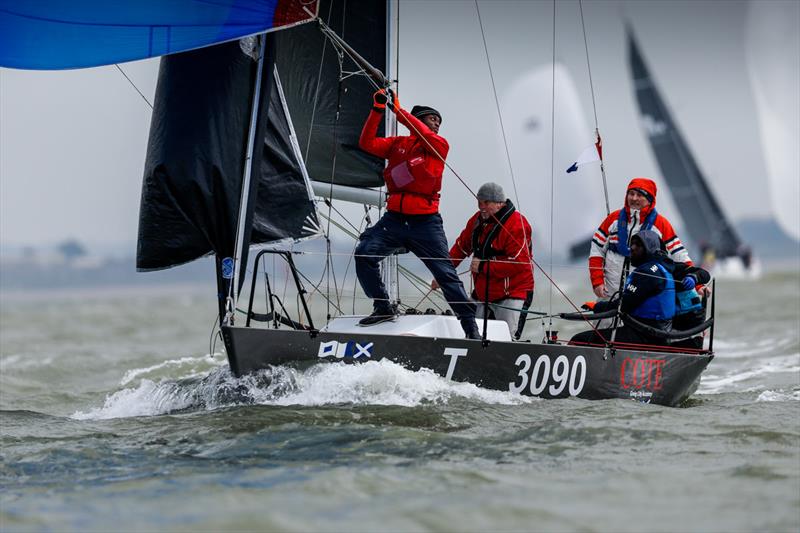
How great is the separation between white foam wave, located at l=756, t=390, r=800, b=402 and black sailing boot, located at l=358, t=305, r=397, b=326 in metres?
2.65

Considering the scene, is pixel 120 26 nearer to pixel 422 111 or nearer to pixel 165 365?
pixel 422 111

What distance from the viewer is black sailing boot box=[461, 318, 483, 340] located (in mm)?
6883

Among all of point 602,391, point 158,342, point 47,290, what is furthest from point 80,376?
point 47,290

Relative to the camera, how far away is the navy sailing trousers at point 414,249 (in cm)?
690

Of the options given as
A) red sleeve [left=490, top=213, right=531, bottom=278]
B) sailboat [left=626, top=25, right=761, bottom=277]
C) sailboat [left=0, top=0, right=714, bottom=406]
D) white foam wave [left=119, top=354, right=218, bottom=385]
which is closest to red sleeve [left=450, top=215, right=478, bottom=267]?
red sleeve [left=490, top=213, right=531, bottom=278]

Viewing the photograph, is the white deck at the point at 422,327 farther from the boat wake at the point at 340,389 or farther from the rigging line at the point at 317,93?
the rigging line at the point at 317,93

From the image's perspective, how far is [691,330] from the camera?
24.4 ft

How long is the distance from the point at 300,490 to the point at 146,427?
2045 millimetres

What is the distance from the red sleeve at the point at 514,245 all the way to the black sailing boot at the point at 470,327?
2.40 feet

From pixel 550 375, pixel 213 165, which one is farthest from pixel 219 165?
pixel 550 375

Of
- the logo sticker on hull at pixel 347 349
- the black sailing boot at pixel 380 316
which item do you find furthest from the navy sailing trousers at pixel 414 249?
the logo sticker on hull at pixel 347 349

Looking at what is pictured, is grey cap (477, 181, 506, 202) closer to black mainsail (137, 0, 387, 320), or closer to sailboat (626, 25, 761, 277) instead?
black mainsail (137, 0, 387, 320)

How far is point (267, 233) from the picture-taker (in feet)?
23.8

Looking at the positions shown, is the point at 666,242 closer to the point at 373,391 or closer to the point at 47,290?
the point at 373,391
